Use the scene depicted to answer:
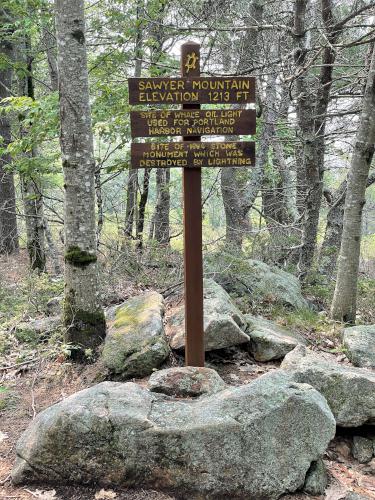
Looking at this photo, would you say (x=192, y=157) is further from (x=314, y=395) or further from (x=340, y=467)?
(x=340, y=467)

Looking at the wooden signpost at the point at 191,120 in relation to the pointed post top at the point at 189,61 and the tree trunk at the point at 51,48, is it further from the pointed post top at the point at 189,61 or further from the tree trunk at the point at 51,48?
the tree trunk at the point at 51,48

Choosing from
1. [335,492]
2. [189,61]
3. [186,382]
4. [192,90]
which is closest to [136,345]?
[186,382]

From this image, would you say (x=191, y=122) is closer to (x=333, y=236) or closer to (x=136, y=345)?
(x=136, y=345)

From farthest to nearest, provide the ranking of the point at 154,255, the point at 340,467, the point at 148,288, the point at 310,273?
the point at 310,273, the point at 154,255, the point at 148,288, the point at 340,467

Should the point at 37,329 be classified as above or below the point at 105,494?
above

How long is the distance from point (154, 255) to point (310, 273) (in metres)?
3.56

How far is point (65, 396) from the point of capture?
473 centimetres

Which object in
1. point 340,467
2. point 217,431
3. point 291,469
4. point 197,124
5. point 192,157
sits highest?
point 197,124

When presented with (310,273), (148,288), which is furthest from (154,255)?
(310,273)

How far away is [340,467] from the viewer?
382 centimetres

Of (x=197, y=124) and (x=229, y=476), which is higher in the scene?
(x=197, y=124)

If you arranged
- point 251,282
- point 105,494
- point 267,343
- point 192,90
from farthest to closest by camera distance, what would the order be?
point 251,282
point 267,343
point 192,90
point 105,494

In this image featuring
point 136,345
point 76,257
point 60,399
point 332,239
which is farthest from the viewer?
point 332,239

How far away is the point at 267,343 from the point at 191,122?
2888mm
